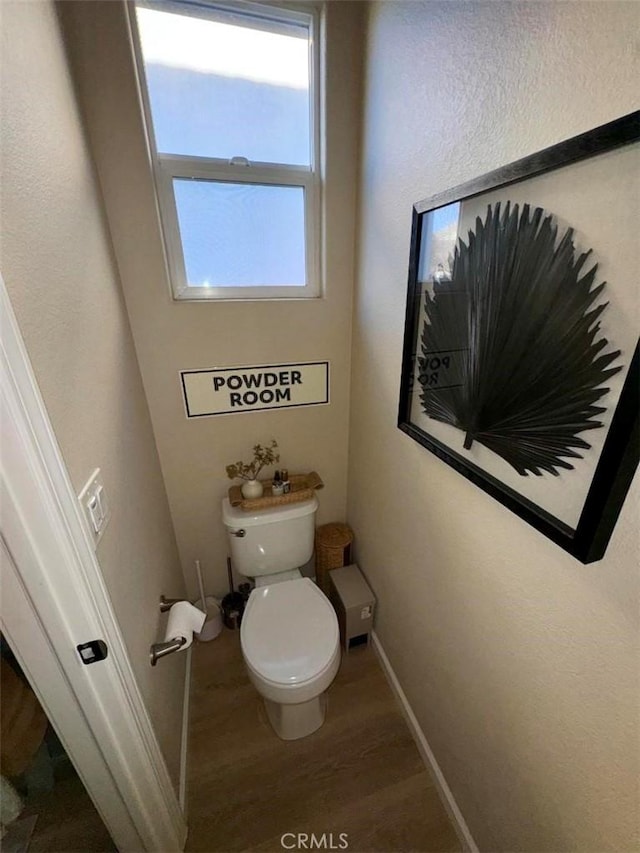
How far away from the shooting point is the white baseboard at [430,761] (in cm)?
109

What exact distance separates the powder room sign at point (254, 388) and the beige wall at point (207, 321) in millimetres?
37

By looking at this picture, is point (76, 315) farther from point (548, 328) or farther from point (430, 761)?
point (430, 761)

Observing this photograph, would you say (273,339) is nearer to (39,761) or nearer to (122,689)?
(122,689)

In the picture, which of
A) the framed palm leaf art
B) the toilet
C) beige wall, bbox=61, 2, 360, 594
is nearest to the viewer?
the framed palm leaf art

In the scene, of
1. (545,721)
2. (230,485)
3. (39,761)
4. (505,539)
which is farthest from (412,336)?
(39,761)

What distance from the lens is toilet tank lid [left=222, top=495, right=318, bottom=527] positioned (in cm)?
150

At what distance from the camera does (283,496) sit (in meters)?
1.56

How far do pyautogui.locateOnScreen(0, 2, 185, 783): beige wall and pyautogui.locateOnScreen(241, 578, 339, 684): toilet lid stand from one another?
1.05 ft

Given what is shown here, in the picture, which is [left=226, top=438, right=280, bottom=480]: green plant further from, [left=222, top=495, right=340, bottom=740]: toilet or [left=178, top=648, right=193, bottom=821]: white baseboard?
[left=178, top=648, right=193, bottom=821]: white baseboard

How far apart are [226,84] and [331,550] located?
1.96 meters

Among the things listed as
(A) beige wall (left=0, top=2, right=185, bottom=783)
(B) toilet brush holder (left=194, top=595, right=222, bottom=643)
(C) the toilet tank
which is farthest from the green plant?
(B) toilet brush holder (left=194, top=595, right=222, bottom=643)

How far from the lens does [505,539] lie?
31.7 inches

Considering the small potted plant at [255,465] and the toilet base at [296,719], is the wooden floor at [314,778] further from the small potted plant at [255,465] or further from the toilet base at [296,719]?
the small potted plant at [255,465]

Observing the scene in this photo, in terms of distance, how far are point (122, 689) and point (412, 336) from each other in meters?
1.16
